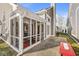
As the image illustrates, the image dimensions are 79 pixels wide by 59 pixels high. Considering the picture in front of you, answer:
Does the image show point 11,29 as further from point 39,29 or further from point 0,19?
point 39,29

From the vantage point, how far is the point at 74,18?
2.35 m

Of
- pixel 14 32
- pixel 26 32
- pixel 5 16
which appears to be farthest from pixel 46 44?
pixel 5 16

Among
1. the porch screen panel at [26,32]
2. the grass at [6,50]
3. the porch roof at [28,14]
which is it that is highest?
the porch roof at [28,14]

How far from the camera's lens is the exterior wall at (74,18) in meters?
2.33

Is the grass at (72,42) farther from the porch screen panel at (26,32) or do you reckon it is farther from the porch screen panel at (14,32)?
the porch screen panel at (14,32)

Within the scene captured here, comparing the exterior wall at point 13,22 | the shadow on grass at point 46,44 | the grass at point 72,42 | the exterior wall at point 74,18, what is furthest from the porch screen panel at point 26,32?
the exterior wall at point 74,18

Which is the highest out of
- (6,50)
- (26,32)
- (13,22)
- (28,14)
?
(28,14)

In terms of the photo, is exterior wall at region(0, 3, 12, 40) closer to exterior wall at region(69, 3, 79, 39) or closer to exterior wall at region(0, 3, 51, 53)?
exterior wall at region(0, 3, 51, 53)

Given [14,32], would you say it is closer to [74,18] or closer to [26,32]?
[26,32]

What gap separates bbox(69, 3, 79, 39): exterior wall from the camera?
91.7 inches

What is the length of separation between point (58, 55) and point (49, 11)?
619 mm

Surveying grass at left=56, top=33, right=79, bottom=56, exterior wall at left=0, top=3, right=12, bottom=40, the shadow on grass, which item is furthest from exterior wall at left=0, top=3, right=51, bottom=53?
grass at left=56, top=33, right=79, bottom=56

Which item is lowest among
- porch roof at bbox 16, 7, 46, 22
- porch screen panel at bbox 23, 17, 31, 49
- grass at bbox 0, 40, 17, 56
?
grass at bbox 0, 40, 17, 56

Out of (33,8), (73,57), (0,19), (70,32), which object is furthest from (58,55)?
(0,19)
